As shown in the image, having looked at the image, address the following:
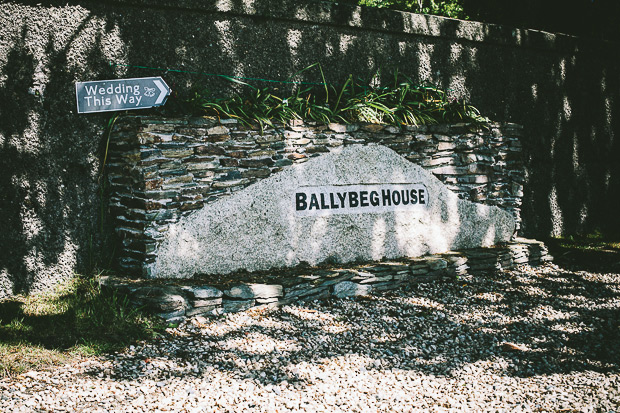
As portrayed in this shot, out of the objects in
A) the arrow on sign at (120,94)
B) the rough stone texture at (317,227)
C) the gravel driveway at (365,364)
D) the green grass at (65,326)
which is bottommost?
the gravel driveway at (365,364)

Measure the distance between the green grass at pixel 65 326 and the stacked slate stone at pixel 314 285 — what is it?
0.45 feet

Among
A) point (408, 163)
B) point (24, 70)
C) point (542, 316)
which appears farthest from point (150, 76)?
point (542, 316)

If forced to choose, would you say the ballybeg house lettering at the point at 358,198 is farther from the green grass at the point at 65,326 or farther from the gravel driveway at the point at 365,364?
the green grass at the point at 65,326

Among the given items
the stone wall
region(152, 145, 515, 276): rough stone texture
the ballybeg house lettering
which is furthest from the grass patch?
the stone wall

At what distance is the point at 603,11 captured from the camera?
767cm

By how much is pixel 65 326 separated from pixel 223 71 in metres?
2.52

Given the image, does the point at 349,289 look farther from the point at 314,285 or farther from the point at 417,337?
the point at 417,337

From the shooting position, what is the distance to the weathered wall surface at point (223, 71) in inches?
157

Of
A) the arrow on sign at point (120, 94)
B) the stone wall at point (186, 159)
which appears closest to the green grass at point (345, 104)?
the stone wall at point (186, 159)

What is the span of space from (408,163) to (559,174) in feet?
9.78

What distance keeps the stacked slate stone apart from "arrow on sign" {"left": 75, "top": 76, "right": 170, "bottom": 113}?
137cm

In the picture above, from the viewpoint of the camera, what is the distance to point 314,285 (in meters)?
4.33

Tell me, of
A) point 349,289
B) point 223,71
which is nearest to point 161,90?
point 223,71

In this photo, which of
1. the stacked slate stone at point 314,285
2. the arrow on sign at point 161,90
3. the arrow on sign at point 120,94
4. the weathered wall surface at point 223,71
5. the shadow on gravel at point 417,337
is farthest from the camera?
the arrow on sign at point 161,90
